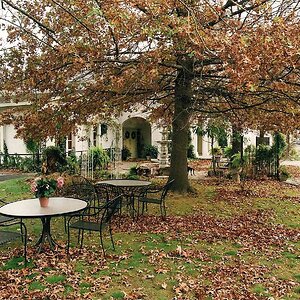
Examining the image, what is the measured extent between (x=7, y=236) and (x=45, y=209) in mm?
1574

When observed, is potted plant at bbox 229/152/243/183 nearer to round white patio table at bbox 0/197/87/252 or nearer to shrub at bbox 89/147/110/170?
shrub at bbox 89/147/110/170

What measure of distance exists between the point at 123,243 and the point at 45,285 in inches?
82.4

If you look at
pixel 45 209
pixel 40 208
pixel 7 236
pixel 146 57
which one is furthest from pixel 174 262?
pixel 146 57

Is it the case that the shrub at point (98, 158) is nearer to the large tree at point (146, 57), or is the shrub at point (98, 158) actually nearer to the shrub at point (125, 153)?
the large tree at point (146, 57)

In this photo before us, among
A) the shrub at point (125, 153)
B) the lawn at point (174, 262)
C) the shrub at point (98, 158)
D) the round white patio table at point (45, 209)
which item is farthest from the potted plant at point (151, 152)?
the round white patio table at point (45, 209)

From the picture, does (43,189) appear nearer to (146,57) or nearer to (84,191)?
(146,57)

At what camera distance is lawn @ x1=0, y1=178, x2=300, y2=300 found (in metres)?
4.48

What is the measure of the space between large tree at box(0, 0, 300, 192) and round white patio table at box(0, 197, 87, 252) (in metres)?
2.55

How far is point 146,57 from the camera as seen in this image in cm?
712

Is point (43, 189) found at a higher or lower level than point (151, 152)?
lower

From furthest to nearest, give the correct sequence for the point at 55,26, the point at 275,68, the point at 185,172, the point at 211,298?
the point at 185,172 < the point at 55,26 < the point at 275,68 < the point at 211,298

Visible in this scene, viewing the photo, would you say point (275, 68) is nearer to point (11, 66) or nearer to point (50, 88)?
point (50, 88)

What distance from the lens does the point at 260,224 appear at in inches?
316

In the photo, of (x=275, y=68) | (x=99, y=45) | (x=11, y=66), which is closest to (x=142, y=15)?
(x=99, y=45)
